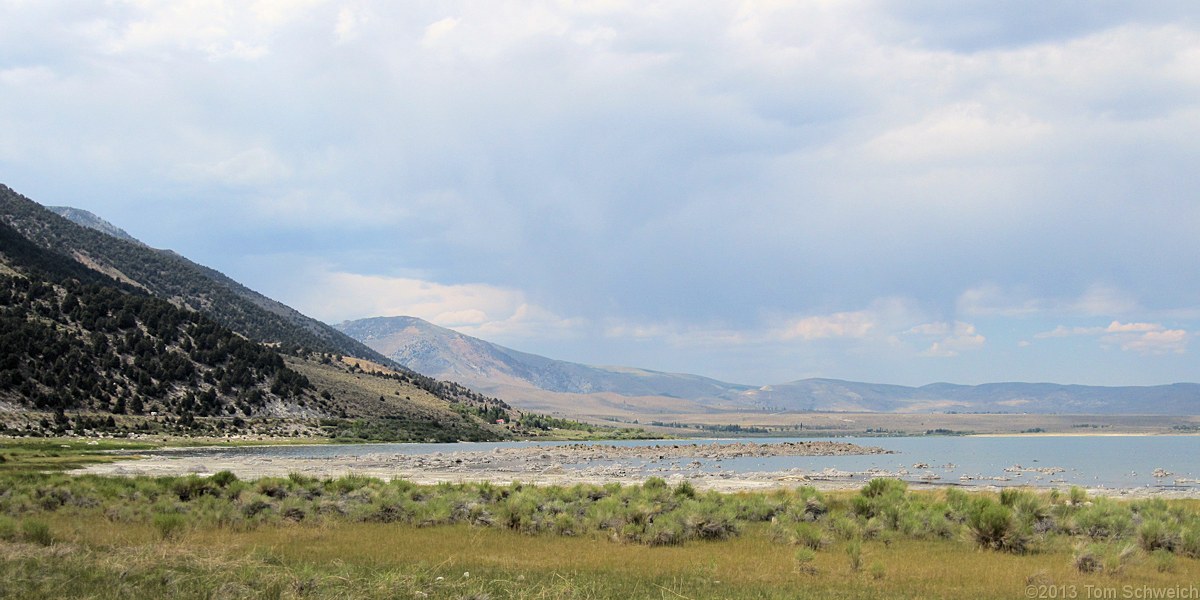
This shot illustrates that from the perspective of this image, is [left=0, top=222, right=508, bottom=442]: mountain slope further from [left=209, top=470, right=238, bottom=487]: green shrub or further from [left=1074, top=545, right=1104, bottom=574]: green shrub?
[left=1074, top=545, right=1104, bottom=574]: green shrub

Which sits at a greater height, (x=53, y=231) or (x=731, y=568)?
(x=53, y=231)

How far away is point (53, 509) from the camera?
25641 millimetres

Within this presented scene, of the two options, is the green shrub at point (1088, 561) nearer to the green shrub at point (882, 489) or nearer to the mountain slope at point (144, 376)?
the green shrub at point (882, 489)

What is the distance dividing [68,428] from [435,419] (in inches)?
3234

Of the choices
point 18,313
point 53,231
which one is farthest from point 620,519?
point 53,231

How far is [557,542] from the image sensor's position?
2214cm

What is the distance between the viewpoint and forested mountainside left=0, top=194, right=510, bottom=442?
94.9 metres

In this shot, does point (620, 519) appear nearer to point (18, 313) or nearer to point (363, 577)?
point (363, 577)

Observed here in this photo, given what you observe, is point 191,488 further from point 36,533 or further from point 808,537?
point 808,537

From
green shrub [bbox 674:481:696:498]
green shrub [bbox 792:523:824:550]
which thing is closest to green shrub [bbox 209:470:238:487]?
green shrub [bbox 674:481:696:498]

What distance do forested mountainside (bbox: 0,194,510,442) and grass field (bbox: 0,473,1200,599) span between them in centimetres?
7023

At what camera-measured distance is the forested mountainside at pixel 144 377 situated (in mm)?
94875

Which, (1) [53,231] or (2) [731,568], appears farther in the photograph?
(1) [53,231]

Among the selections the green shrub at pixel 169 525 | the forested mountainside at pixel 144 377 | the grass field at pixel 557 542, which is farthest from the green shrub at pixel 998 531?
the forested mountainside at pixel 144 377
